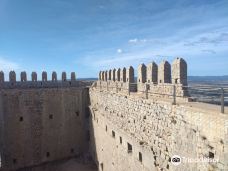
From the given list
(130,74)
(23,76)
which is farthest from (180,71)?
(23,76)

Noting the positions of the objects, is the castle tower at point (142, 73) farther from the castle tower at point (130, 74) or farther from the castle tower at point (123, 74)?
the castle tower at point (123, 74)

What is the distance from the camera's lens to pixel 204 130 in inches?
250

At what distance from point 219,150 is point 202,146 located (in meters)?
0.61

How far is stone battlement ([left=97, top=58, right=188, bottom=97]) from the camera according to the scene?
28.8 feet

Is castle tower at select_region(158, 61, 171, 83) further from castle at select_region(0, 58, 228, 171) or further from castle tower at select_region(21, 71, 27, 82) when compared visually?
castle tower at select_region(21, 71, 27, 82)

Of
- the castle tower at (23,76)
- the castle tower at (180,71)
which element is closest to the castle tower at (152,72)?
the castle tower at (180,71)

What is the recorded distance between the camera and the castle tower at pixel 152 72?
10539mm

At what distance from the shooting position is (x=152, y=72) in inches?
417

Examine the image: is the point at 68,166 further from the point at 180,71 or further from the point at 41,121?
the point at 180,71

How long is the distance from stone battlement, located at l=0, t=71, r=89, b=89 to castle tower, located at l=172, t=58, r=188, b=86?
1235cm

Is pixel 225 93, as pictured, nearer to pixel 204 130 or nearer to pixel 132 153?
pixel 204 130

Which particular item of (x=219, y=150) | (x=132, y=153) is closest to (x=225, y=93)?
(x=219, y=150)

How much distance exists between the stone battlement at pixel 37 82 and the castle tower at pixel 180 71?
12.3 meters

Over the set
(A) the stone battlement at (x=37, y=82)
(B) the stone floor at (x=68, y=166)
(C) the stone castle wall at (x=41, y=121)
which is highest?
(A) the stone battlement at (x=37, y=82)
